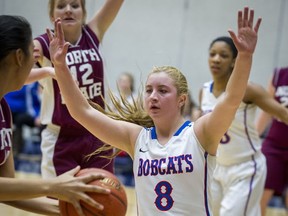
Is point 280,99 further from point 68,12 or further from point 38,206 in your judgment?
point 38,206

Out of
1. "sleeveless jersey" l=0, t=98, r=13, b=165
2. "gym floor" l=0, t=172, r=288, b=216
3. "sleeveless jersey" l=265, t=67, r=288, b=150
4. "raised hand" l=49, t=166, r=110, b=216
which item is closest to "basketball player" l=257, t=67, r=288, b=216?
"sleeveless jersey" l=265, t=67, r=288, b=150

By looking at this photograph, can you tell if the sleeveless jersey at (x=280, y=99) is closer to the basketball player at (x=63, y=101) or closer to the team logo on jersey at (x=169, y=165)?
the basketball player at (x=63, y=101)

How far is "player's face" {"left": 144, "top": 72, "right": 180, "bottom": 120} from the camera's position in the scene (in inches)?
131

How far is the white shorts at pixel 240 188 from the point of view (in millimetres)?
4855

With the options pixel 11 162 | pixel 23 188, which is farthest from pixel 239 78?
pixel 11 162

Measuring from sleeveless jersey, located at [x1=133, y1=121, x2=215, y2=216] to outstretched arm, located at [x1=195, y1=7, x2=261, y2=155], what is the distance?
7.6 inches

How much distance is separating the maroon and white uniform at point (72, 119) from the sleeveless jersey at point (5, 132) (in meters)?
1.00

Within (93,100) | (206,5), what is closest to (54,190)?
(93,100)

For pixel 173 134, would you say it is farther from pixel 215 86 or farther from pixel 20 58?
pixel 215 86

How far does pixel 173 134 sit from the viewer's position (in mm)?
3418

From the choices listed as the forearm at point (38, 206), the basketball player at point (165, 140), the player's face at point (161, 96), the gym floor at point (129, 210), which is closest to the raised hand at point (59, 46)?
the basketball player at point (165, 140)

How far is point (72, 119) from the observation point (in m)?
4.24

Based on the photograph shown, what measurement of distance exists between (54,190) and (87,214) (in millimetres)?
322

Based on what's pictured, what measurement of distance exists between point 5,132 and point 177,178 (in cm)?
98
